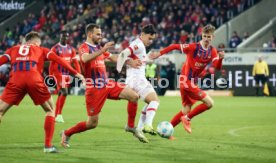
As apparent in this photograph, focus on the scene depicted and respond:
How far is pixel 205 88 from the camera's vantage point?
32.3 m

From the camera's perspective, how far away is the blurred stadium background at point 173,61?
11.0m

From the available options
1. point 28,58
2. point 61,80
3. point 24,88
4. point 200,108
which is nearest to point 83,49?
point 28,58

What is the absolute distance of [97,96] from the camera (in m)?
11.3

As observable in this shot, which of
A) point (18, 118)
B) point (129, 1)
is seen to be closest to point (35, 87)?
point (18, 118)

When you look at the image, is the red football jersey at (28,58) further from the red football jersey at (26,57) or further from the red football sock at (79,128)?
the red football sock at (79,128)

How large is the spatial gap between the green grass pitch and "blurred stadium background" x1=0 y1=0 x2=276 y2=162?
0.7 inches

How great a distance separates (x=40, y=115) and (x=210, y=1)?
18.0 m

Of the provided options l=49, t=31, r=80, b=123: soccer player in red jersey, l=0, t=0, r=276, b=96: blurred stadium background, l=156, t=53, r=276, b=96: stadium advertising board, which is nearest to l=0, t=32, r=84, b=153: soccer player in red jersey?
l=49, t=31, r=80, b=123: soccer player in red jersey

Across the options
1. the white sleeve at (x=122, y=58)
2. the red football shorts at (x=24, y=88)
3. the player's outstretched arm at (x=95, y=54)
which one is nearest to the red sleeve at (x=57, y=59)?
the red football shorts at (x=24, y=88)

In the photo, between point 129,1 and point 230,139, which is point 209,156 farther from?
point 129,1

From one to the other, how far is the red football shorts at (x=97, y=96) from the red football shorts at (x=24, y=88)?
1.06m

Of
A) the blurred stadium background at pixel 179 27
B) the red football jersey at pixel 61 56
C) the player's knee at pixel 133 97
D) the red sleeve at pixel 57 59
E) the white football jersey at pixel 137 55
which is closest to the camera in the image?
the red sleeve at pixel 57 59

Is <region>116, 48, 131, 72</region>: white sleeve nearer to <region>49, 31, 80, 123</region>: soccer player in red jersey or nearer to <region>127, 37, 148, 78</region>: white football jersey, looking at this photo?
<region>127, 37, 148, 78</region>: white football jersey

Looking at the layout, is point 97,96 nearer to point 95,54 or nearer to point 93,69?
point 93,69
